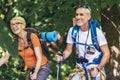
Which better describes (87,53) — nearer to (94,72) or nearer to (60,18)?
(94,72)

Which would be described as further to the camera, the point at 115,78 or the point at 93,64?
the point at 115,78

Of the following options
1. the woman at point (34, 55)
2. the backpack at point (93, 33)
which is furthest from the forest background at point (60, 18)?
the backpack at point (93, 33)

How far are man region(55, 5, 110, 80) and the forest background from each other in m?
0.74

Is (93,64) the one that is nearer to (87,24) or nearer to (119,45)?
(87,24)

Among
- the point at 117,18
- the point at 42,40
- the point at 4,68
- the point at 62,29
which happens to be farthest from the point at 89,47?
the point at 4,68

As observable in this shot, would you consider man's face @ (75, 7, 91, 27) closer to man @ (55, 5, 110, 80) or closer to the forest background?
man @ (55, 5, 110, 80)

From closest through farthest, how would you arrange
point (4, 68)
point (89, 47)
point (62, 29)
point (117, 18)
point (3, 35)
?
point (3, 35) → point (89, 47) → point (62, 29) → point (117, 18) → point (4, 68)

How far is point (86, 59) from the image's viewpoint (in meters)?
4.98

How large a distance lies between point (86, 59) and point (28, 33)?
2.78ft

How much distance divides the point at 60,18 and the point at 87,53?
9.36 feet

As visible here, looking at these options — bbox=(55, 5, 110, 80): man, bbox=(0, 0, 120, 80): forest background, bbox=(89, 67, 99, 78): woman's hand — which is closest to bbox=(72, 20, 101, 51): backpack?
bbox=(55, 5, 110, 80): man

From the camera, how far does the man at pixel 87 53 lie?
4891mm

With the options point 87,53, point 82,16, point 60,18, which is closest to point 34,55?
point 87,53

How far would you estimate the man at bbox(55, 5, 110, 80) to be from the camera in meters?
4.89
